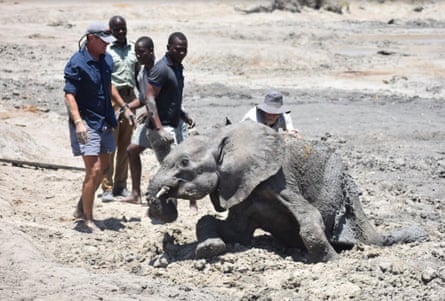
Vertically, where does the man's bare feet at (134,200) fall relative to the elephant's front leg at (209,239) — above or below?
below

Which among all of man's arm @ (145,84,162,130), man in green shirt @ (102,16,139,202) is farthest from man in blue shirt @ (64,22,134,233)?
man in green shirt @ (102,16,139,202)

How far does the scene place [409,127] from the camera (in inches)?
622

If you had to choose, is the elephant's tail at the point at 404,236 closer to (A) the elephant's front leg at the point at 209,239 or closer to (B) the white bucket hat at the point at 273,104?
(B) the white bucket hat at the point at 273,104

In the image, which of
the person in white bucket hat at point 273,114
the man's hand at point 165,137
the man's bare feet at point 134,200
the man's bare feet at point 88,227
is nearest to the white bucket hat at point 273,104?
the person in white bucket hat at point 273,114

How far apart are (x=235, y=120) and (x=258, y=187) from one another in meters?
9.20

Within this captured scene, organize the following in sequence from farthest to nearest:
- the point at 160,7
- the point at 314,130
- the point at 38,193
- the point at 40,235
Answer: the point at 160,7, the point at 314,130, the point at 38,193, the point at 40,235

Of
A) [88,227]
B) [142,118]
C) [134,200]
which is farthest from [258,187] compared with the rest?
[134,200]

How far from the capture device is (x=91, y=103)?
8.51 meters

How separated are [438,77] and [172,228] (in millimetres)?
15636

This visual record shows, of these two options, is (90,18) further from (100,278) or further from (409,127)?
(100,278)

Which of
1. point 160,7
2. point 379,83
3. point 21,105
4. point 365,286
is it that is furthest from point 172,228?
point 160,7

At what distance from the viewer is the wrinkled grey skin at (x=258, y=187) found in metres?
7.10

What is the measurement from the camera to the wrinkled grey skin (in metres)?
7.10

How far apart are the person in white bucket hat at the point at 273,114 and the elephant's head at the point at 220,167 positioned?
608mm
